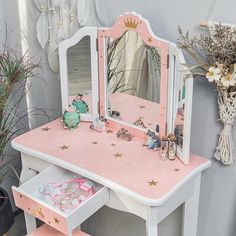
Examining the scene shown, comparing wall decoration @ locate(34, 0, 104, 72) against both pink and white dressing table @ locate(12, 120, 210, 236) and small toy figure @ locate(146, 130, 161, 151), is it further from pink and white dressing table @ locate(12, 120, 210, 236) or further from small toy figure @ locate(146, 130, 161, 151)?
small toy figure @ locate(146, 130, 161, 151)

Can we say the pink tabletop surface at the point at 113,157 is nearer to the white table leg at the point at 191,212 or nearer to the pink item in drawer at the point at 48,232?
the white table leg at the point at 191,212

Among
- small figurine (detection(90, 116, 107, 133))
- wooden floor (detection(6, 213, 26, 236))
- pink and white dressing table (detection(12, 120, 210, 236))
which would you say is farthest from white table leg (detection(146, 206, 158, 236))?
wooden floor (detection(6, 213, 26, 236))

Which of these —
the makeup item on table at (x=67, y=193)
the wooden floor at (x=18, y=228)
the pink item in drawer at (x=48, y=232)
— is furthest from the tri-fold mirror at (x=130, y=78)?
the wooden floor at (x=18, y=228)

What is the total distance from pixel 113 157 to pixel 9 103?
0.71m

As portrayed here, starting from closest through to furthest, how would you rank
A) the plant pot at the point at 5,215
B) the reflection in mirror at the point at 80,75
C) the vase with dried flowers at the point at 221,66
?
the vase with dried flowers at the point at 221,66 < the reflection in mirror at the point at 80,75 < the plant pot at the point at 5,215

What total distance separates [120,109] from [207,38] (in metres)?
0.45

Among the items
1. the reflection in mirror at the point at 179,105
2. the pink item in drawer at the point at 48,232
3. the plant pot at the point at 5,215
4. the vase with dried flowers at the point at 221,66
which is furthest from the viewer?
the plant pot at the point at 5,215

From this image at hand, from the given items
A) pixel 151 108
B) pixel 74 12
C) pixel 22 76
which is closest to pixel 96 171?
pixel 151 108

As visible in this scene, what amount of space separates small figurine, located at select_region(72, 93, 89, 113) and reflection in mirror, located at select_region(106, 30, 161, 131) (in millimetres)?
120

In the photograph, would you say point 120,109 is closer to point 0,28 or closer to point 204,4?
point 204,4

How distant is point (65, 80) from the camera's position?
1.71 m

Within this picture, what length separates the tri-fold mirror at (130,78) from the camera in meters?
1.42

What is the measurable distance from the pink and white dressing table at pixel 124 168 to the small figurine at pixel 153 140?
0.07 feet

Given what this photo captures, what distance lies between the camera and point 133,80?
1562mm
